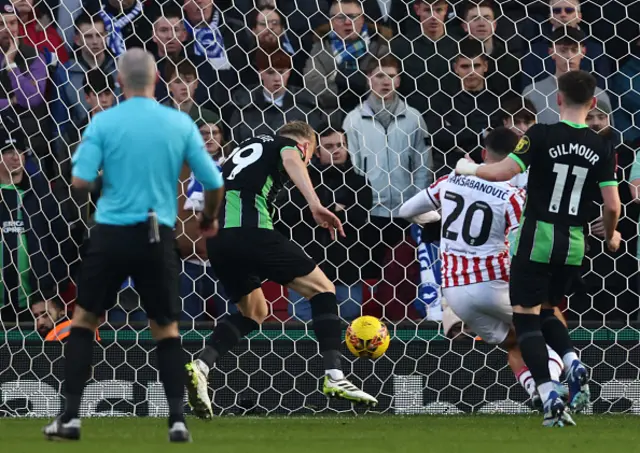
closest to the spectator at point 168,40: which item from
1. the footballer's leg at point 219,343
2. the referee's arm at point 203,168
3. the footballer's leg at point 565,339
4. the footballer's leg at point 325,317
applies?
the footballer's leg at point 219,343

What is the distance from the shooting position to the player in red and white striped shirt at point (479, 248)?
25.3 ft

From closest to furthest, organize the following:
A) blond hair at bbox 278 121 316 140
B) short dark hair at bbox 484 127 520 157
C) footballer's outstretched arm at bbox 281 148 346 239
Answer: footballer's outstretched arm at bbox 281 148 346 239
short dark hair at bbox 484 127 520 157
blond hair at bbox 278 121 316 140

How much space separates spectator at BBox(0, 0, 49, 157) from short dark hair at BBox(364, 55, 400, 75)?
2.31 meters

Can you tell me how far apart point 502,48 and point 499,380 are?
2.44 m

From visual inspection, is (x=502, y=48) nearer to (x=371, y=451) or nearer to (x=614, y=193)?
(x=614, y=193)

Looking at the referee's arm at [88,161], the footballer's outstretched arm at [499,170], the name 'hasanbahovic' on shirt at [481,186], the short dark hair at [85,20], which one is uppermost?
the short dark hair at [85,20]

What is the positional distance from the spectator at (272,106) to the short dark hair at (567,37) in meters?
1.76

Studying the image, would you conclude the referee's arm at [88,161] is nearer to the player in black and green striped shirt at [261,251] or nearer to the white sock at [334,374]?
the player in black and green striped shirt at [261,251]

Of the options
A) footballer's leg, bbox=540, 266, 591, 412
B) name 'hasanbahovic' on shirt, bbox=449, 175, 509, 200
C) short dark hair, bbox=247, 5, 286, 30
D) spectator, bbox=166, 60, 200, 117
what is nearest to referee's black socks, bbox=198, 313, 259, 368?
name 'hasanbahovic' on shirt, bbox=449, 175, 509, 200

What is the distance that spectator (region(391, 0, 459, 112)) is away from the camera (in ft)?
30.8

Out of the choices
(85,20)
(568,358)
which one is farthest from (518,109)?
(85,20)

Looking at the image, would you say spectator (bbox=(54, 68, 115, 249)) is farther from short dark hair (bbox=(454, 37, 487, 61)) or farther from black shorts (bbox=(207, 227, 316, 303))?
short dark hair (bbox=(454, 37, 487, 61))

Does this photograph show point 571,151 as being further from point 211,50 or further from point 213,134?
point 211,50

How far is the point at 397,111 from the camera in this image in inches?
362
